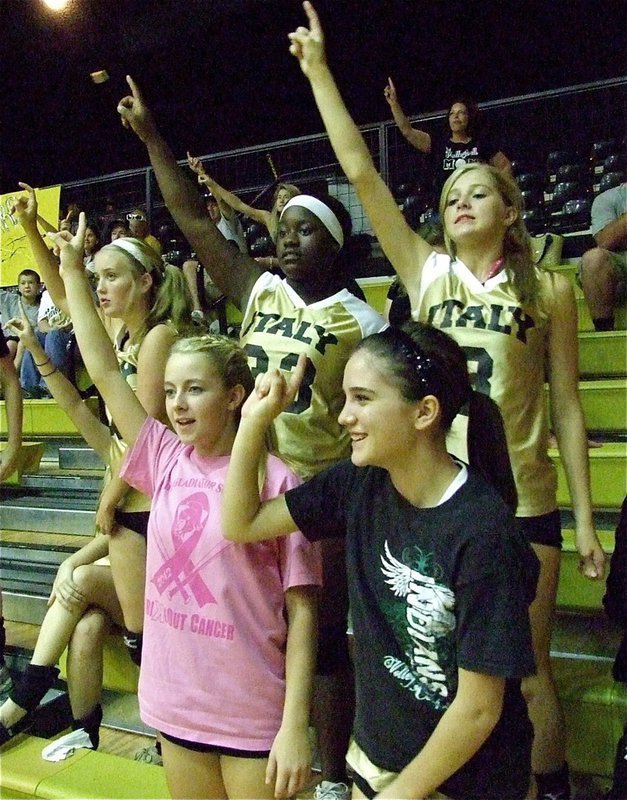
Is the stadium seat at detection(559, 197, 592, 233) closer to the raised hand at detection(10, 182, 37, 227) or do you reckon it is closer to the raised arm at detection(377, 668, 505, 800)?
the raised hand at detection(10, 182, 37, 227)

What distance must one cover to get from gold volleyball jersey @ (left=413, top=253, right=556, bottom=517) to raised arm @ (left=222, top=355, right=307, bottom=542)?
1.39ft

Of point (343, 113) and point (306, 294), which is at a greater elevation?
point (343, 113)

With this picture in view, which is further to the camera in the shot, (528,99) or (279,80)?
(279,80)

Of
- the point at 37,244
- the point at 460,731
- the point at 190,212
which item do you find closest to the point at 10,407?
the point at 37,244

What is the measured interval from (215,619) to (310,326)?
697 mm

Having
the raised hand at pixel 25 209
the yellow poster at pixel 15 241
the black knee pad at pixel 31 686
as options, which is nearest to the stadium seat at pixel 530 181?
the yellow poster at pixel 15 241

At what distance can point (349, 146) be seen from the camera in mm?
1559

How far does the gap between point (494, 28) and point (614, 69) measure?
114 centimetres

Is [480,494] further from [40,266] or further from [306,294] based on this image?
[40,266]

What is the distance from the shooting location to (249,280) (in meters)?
1.87

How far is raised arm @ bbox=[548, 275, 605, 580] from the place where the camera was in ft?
5.09

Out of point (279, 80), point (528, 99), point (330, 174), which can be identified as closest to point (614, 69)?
point (528, 99)

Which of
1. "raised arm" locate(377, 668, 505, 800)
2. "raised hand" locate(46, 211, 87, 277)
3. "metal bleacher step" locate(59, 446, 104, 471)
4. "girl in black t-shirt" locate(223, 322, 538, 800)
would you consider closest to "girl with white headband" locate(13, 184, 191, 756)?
"raised hand" locate(46, 211, 87, 277)

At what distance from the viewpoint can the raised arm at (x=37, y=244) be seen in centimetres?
178
